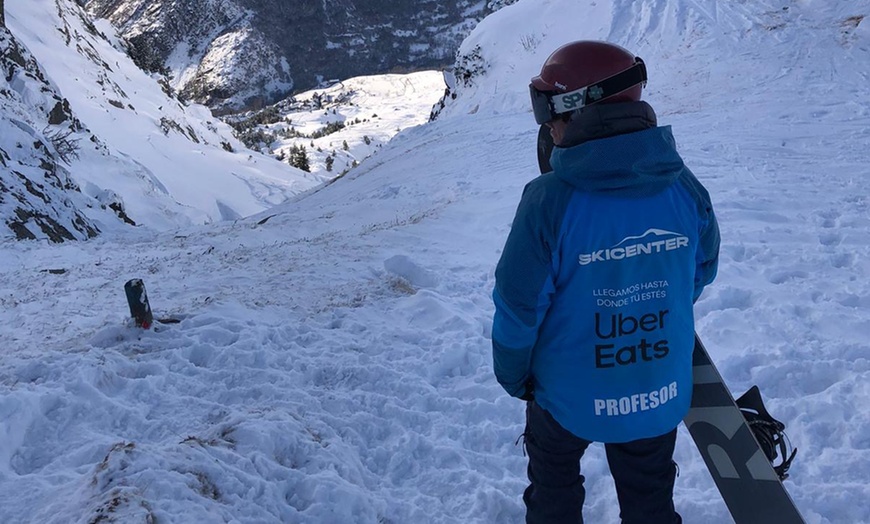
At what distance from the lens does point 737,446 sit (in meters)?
2.44

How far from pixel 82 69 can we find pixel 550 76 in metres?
28.5

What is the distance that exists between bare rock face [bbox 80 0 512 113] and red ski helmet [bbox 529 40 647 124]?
7810 cm

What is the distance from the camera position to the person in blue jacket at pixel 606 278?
1823mm

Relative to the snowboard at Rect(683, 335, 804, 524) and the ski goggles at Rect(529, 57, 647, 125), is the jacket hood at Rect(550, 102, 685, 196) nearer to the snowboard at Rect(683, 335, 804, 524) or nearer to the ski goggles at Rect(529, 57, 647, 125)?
the ski goggles at Rect(529, 57, 647, 125)

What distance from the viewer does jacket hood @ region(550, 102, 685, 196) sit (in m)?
1.78

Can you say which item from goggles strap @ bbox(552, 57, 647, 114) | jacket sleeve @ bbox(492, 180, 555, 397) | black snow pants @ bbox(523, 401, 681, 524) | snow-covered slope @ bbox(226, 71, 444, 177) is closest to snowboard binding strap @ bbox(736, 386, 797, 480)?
black snow pants @ bbox(523, 401, 681, 524)

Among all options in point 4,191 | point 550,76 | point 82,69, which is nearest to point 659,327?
point 550,76

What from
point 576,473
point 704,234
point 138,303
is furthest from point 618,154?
point 138,303

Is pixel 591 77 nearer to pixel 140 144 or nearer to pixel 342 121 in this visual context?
pixel 140 144

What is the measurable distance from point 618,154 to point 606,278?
0.35 meters

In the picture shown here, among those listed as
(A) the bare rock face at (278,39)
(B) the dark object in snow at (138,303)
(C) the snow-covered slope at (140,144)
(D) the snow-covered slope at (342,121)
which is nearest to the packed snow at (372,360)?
(B) the dark object in snow at (138,303)

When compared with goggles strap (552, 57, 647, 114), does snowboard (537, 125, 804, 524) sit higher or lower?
lower

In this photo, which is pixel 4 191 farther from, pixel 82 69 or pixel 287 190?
pixel 82 69

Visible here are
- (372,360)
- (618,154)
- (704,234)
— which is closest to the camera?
(618,154)
